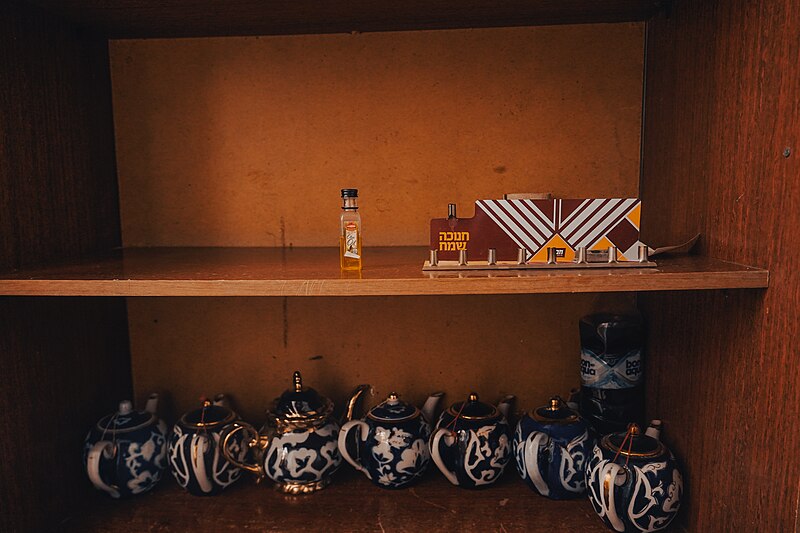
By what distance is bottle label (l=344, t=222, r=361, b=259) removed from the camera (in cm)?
85

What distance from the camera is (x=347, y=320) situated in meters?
1.19

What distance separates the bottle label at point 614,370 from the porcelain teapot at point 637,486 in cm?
15

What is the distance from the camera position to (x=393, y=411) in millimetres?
1039

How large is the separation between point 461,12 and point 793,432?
0.83 metres

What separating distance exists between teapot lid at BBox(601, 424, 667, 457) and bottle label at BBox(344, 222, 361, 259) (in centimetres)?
52

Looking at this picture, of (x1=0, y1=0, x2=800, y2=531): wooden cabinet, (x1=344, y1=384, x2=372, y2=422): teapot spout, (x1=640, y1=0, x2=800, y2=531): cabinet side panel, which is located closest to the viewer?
(x1=640, y1=0, x2=800, y2=531): cabinet side panel

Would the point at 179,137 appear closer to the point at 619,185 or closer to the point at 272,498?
the point at 272,498

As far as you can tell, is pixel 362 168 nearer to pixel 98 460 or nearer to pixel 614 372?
pixel 614 372

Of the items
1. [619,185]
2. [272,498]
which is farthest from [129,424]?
[619,185]

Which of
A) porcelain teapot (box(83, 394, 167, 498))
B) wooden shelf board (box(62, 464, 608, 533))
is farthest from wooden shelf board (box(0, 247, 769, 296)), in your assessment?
wooden shelf board (box(62, 464, 608, 533))

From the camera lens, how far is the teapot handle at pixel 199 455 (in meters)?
1.01

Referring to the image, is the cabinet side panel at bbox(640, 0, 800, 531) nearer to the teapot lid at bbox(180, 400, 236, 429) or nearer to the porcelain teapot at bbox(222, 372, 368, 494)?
the porcelain teapot at bbox(222, 372, 368, 494)

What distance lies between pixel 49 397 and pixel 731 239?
1139 mm

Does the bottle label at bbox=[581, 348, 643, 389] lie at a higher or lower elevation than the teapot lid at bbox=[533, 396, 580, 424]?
higher
